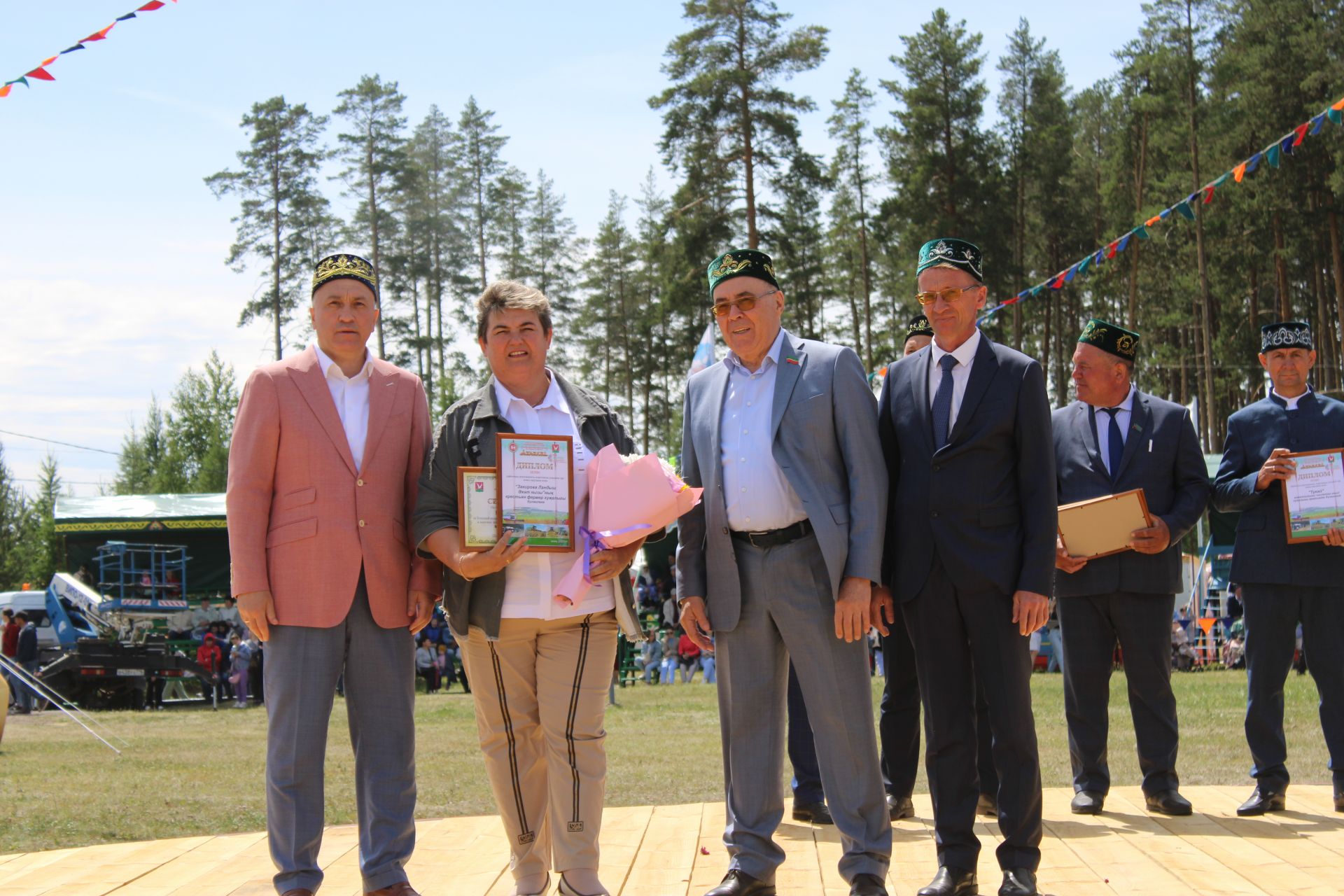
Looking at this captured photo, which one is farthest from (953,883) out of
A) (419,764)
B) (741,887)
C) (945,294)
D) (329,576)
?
(419,764)

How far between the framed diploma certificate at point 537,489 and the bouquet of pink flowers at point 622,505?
0.08 metres

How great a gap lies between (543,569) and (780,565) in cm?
79

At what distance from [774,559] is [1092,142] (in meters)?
39.9

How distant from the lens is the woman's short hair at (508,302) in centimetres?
399

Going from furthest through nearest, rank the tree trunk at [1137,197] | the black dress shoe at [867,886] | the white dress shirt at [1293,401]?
the tree trunk at [1137,197], the white dress shirt at [1293,401], the black dress shoe at [867,886]

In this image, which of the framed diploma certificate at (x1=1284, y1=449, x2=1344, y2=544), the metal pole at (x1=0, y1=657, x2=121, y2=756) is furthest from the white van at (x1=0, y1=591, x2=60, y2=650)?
the framed diploma certificate at (x1=1284, y1=449, x2=1344, y2=544)

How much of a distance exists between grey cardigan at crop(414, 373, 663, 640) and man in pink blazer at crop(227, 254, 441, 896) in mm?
167

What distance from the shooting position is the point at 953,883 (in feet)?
12.3

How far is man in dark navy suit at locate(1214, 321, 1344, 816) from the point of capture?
5188 millimetres

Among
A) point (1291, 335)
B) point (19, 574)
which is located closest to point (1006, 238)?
point (1291, 335)

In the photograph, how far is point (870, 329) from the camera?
39.3m

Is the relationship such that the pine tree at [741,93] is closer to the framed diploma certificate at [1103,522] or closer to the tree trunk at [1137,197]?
the tree trunk at [1137,197]

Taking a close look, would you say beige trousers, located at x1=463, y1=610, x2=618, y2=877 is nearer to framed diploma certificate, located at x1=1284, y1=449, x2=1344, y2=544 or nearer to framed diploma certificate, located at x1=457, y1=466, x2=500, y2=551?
framed diploma certificate, located at x1=457, y1=466, x2=500, y2=551

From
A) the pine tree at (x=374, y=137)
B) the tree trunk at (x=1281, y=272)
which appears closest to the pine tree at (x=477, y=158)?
the pine tree at (x=374, y=137)
